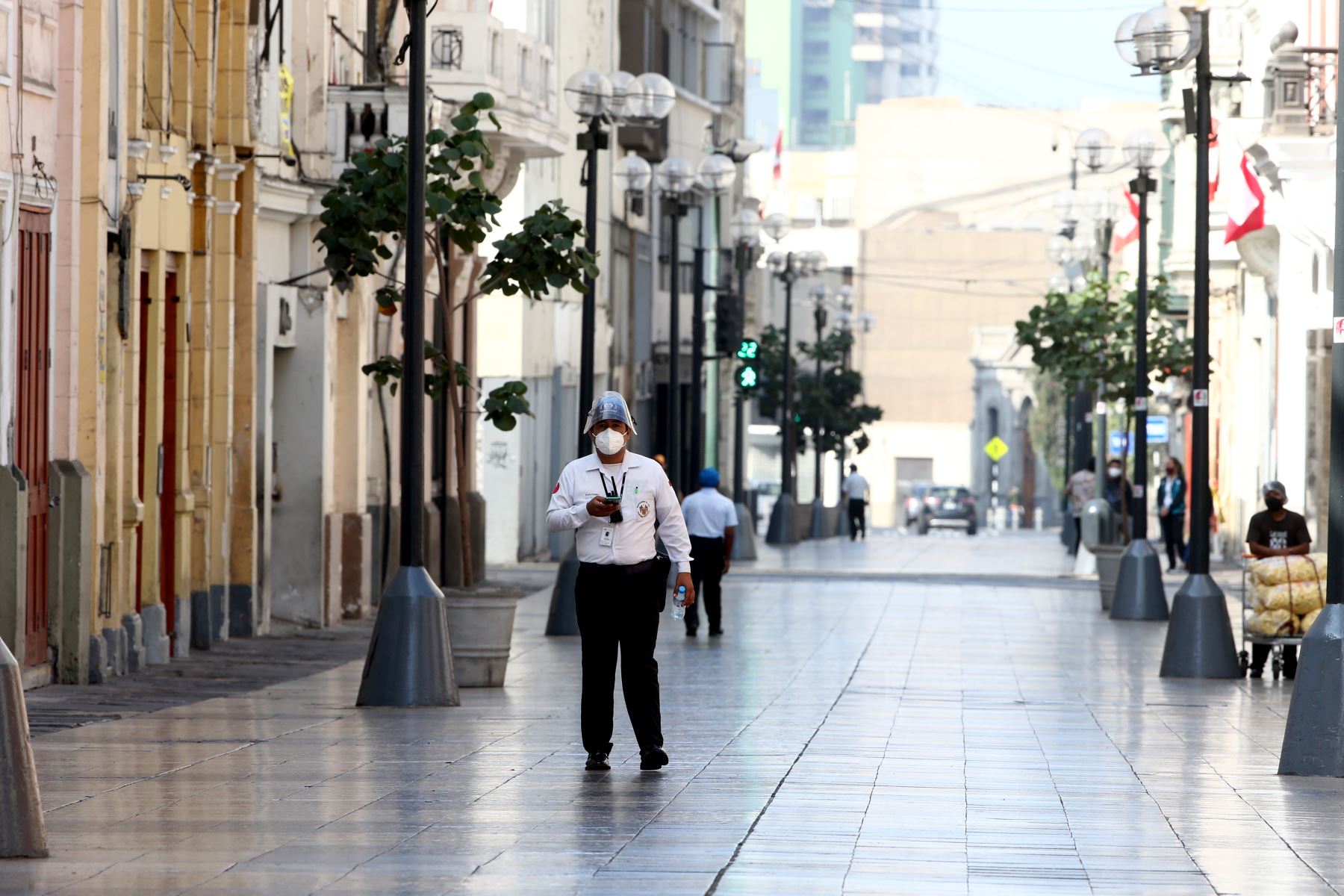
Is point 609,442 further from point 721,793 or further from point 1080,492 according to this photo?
point 1080,492

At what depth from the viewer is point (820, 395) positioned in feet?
218

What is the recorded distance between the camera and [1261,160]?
29.5 metres

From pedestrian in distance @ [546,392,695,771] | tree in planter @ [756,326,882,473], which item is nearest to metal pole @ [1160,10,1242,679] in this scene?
pedestrian in distance @ [546,392,695,771]

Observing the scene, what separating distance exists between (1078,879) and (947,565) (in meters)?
34.5

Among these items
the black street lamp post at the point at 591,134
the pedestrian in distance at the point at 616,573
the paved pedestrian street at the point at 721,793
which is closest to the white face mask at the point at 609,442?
the pedestrian in distance at the point at 616,573

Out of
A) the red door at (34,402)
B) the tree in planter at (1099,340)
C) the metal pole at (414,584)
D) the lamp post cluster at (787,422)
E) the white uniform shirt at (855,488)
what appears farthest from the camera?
the white uniform shirt at (855,488)

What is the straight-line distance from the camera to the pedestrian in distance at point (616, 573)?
12633 mm

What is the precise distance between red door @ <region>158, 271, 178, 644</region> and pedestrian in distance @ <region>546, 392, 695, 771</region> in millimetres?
8882

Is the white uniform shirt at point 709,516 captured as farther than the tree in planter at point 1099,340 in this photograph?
No

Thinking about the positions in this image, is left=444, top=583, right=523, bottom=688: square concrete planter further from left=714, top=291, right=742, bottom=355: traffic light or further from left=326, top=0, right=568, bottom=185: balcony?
left=714, top=291, right=742, bottom=355: traffic light

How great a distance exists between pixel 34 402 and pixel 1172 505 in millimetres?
26083

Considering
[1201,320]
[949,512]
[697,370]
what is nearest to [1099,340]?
[697,370]

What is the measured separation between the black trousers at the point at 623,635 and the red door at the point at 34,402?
221 inches

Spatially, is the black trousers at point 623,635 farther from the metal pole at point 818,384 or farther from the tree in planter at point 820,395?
the tree in planter at point 820,395
